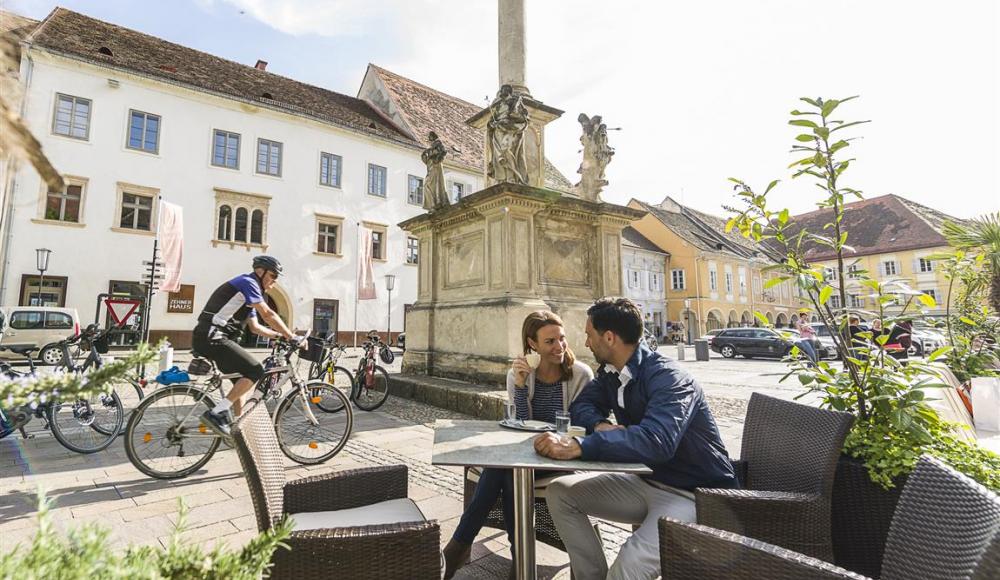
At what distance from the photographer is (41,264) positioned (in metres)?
17.1

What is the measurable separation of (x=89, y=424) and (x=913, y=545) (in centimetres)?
620

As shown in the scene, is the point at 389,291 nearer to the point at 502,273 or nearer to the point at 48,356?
the point at 48,356

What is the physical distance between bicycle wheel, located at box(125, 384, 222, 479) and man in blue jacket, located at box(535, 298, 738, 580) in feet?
10.4

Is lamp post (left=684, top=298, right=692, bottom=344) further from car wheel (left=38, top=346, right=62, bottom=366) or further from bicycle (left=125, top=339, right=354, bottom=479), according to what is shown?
bicycle (left=125, top=339, right=354, bottom=479)

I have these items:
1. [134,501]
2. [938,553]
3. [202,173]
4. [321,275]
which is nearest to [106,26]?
[202,173]

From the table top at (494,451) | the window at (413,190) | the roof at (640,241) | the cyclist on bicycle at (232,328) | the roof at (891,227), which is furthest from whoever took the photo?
the roof at (640,241)

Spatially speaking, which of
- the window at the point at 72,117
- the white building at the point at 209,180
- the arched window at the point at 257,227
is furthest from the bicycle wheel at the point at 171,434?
the window at the point at 72,117

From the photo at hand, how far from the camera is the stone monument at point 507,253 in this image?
6906mm

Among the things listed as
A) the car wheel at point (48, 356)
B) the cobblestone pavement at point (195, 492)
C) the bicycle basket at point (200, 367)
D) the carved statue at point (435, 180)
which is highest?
the carved statue at point (435, 180)

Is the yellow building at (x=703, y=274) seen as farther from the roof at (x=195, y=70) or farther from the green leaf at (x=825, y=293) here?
the green leaf at (x=825, y=293)

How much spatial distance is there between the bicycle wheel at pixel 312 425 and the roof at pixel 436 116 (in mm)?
22450

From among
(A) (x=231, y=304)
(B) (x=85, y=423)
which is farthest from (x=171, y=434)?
(B) (x=85, y=423)

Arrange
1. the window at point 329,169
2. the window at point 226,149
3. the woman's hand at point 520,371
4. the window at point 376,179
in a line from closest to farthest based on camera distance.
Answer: the woman's hand at point 520,371
the window at point 226,149
the window at point 329,169
the window at point 376,179

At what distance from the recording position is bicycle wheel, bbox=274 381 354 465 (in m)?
4.67
